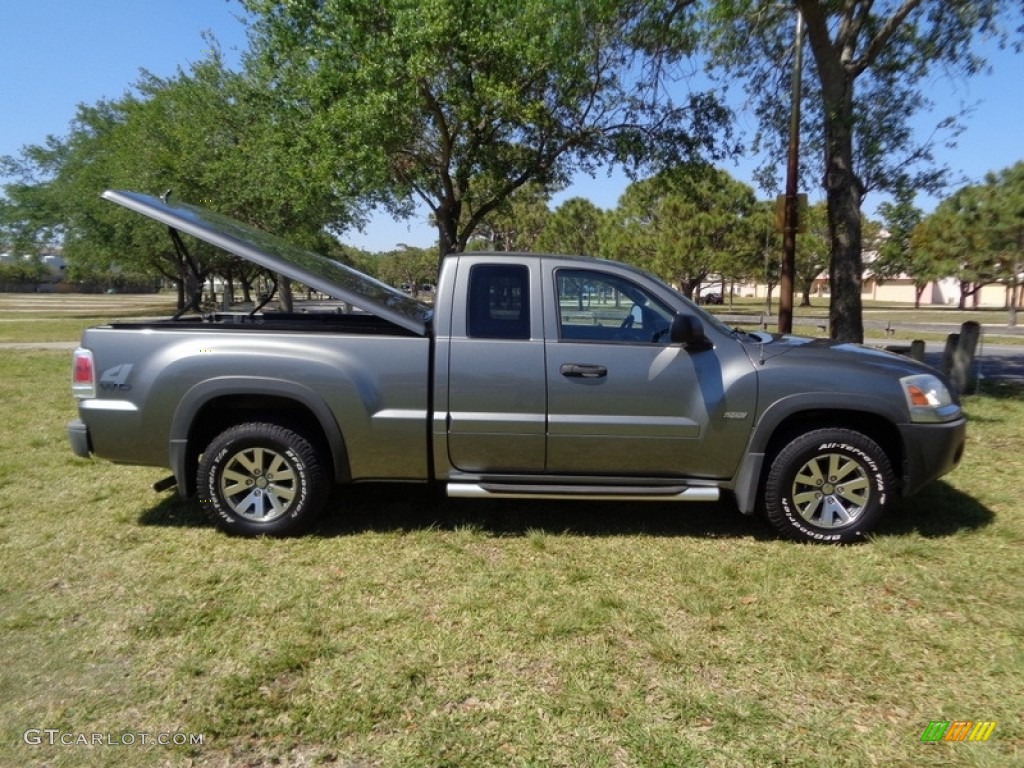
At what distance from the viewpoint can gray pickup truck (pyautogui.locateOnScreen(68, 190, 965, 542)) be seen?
13.6 feet

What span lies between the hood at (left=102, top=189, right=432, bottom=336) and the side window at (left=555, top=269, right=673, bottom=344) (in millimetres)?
922

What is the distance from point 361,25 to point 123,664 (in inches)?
453

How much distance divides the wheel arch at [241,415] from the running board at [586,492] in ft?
2.61

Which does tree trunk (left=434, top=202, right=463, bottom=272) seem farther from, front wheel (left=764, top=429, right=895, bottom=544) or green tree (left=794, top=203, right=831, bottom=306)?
green tree (left=794, top=203, right=831, bottom=306)

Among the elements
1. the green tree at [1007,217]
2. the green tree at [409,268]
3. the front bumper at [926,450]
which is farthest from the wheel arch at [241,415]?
the green tree at [409,268]

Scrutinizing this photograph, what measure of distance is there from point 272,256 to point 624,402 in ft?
7.80

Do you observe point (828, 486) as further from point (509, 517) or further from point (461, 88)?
point (461, 88)

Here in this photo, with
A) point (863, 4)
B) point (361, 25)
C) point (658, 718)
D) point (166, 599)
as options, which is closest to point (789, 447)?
point (658, 718)

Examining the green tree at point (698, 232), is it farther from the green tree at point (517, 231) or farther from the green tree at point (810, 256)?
the green tree at point (810, 256)

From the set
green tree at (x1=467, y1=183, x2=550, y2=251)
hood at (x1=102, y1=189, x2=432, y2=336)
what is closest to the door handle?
hood at (x1=102, y1=189, x2=432, y2=336)

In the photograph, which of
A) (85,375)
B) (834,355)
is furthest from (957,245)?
(85,375)

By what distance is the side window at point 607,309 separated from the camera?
170 inches

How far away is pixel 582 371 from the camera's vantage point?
4.16 meters

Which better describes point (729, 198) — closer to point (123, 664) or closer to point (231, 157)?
point (231, 157)
